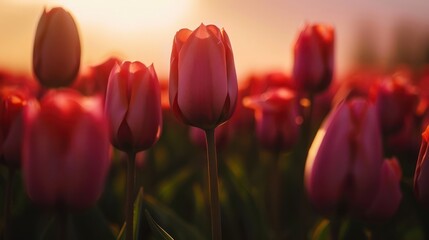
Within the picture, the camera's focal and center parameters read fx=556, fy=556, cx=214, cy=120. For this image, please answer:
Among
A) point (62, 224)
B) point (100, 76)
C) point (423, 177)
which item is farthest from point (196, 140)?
point (62, 224)

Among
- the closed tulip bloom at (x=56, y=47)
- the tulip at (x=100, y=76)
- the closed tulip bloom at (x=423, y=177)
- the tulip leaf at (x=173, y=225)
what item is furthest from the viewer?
the tulip at (x=100, y=76)

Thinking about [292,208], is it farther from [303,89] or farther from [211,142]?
[211,142]

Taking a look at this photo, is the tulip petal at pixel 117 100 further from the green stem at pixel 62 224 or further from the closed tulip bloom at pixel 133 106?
the green stem at pixel 62 224

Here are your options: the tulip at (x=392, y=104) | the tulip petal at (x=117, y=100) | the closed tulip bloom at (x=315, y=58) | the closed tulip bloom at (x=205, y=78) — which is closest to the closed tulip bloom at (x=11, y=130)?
the tulip petal at (x=117, y=100)

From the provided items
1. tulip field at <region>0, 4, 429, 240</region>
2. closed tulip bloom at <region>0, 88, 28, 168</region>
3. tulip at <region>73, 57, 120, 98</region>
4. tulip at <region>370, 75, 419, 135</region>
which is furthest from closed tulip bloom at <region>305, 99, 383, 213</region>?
tulip at <region>370, 75, 419, 135</region>

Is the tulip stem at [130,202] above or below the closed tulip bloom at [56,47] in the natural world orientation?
below

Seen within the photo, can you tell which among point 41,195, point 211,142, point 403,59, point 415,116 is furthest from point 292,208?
point 403,59

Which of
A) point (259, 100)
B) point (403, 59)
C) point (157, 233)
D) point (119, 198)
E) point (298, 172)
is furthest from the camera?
point (403, 59)
